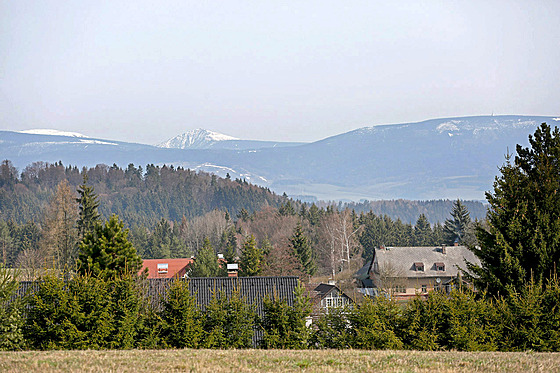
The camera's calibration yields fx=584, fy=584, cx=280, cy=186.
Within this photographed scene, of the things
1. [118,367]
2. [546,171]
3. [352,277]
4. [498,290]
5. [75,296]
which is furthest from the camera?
[352,277]

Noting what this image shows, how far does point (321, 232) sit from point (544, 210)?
79.0 meters

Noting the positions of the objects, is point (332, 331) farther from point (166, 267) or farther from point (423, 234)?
point (423, 234)

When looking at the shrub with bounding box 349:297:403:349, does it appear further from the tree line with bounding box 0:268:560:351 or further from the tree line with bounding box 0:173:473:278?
the tree line with bounding box 0:173:473:278

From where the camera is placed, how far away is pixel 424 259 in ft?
222

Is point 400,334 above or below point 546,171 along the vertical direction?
below

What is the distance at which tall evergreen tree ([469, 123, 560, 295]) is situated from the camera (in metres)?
22.3

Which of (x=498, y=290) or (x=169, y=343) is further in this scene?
(x=498, y=290)

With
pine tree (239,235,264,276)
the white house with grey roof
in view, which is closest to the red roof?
pine tree (239,235,264,276)

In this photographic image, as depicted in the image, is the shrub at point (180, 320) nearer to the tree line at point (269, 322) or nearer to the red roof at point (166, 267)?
the tree line at point (269, 322)

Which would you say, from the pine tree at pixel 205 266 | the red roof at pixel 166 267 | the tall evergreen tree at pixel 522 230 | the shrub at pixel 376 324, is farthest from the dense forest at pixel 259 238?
the shrub at pixel 376 324

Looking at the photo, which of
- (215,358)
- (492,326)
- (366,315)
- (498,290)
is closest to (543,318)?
(492,326)

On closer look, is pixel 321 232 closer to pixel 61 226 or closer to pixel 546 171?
pixel 61 226

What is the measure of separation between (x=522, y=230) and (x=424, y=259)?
45972 millimetres

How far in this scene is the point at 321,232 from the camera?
102 m
